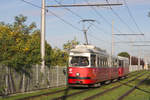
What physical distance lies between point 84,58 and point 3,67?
7.40m

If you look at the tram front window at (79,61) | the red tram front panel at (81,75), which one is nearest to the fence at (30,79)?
the red tram front panel at (81,75)

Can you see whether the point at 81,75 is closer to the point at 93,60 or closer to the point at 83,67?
the point at 83,67

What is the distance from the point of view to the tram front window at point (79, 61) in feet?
71.9

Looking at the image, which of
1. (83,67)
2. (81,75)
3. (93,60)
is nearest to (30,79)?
(81,75)

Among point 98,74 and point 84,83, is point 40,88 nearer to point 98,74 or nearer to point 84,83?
point 84,83

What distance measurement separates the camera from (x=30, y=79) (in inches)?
786

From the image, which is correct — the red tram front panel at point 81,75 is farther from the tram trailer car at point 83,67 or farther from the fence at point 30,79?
the fence at point 30,79

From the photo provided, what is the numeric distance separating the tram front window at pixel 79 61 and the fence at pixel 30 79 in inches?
87.7

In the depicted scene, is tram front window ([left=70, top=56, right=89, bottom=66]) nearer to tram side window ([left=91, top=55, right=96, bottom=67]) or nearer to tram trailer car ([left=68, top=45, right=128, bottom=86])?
tram trailer car ([left=68, top=45, right=128, bottom=86])

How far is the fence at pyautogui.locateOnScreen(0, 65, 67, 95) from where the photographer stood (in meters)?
16.4

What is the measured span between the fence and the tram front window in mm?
2227

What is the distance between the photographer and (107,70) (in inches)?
1076

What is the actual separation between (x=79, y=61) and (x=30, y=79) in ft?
13.4

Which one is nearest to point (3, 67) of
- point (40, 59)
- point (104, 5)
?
point (40, 59)
